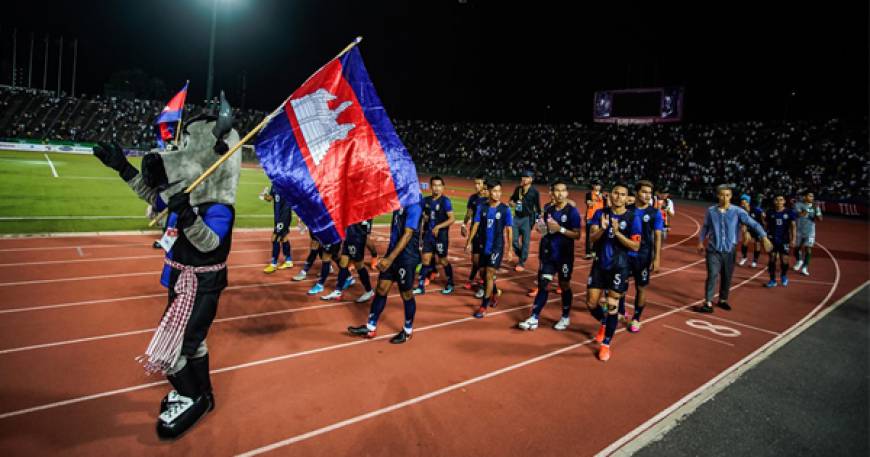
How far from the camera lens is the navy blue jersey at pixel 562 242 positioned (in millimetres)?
6895

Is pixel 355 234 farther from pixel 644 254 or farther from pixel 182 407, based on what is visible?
pixel 644 254

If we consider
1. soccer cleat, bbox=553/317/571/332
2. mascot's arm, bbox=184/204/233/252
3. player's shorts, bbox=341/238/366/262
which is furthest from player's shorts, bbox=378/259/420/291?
soccer cleat, bbox=553/317/571/332

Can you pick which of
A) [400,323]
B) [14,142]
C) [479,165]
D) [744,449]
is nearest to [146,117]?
[14,142]

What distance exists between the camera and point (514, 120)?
190ft

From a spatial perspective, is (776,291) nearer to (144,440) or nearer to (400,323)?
(400,323)

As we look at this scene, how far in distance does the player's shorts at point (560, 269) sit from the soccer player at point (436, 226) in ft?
6.56

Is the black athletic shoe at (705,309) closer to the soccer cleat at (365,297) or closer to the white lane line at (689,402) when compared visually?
the white lane line at (689,402)

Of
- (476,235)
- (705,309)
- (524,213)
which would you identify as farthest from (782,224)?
(476,235)

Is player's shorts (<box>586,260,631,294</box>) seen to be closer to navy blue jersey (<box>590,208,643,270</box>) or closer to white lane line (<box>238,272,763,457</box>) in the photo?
navy blue jersey (<box>590,208,643,270</box>)

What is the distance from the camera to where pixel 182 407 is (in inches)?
153

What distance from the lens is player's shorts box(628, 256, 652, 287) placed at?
710 centimetres

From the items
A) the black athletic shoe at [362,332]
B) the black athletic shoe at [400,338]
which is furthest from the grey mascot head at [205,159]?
the black athletic shoe at [400,338]

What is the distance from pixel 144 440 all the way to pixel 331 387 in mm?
1635

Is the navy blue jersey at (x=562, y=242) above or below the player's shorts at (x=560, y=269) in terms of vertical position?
above
